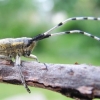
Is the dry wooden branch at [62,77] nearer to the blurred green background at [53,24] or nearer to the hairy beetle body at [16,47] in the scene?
the hairy beetle body at [16,47]

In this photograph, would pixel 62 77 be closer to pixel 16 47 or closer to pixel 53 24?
pixel 16 47

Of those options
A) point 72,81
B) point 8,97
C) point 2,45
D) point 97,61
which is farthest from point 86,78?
point 97,61

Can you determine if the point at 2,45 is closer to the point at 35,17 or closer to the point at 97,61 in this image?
the point at 97,61

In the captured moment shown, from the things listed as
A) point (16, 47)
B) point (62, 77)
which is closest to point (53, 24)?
point (16, 47)

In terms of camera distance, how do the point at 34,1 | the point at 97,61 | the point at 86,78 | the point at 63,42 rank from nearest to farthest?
1. the point at 86,78
2. the point at 97,61
3. the point at 63,42
4. the point at 34,1

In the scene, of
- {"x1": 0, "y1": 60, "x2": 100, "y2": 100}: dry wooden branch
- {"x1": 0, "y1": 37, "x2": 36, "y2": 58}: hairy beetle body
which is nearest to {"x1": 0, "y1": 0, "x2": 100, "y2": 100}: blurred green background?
{"x1": 0, "y1": 37, "x2": 36, "y2": 58}: hairy beetle body

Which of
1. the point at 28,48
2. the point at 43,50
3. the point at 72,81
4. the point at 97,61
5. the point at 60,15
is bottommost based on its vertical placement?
the point at 72,81

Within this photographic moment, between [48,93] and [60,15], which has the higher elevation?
[60,15]
